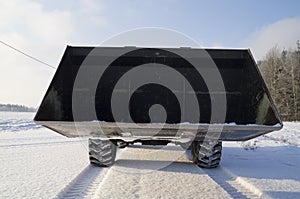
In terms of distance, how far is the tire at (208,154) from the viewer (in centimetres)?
567

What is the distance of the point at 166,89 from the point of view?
15.9ft

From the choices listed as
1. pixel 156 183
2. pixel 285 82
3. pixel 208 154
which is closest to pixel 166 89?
pixel 156 183

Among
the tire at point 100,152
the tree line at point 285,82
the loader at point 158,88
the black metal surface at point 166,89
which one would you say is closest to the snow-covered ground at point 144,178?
the tire at point 100,152

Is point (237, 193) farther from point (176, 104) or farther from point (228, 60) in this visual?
point (228, 60)

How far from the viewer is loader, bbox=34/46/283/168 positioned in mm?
4330

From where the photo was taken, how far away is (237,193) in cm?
408

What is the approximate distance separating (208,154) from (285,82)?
3415 centimetres

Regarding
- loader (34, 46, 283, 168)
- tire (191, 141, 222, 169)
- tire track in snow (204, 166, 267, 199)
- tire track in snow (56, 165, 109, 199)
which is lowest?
tire track in snow (204, 166, 267, 199)

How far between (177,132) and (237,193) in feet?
3.92

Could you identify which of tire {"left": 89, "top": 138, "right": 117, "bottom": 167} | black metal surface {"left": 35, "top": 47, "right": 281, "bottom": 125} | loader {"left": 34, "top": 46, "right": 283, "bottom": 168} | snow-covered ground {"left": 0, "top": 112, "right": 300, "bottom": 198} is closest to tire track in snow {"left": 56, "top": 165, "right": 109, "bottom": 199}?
snow-covered ground {"left": 0, "top": 112, "right": 300, "bottom": 198}

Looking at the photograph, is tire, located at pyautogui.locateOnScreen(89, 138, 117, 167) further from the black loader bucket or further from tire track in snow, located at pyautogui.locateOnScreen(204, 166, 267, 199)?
tire track in snow, located at pyautogui.locateOnScreen(204, 166, 267, 199)

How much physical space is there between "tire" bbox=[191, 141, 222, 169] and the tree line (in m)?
31.8

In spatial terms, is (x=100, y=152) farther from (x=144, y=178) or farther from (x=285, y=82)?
(x=285, y=82)

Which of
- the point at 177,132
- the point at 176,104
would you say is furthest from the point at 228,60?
the point at 177,132
